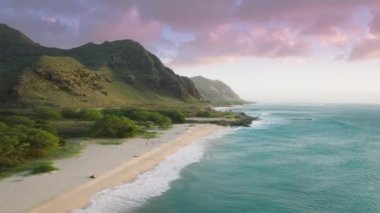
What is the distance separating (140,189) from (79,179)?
5.98 metres

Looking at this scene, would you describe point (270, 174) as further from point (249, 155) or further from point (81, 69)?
point (81, 69)

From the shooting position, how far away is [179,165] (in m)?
48.2

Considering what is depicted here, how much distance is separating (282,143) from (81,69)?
125 m

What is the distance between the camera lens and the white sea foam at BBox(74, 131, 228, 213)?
96.8 ft

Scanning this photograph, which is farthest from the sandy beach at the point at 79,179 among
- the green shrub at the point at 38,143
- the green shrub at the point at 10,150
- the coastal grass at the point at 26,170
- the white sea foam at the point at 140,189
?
the green shrub at the point at 10,150

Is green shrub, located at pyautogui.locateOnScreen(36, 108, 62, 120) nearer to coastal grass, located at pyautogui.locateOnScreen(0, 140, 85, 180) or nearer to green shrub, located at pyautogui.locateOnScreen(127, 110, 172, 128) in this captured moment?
green shrub, located at pyautogui.locateOnScreen(127, 110, 172, 128)

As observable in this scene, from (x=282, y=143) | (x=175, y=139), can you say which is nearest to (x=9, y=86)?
(x=175, y=139)

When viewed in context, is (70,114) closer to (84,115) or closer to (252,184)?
(84,115)

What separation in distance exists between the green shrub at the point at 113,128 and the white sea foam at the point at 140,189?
20.7 m

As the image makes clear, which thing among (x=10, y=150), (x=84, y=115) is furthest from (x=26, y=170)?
(x=84, y=115)

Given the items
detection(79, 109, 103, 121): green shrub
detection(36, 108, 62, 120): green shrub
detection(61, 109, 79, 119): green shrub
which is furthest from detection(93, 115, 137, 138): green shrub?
detection(61, 109, 79, 119): green shrub

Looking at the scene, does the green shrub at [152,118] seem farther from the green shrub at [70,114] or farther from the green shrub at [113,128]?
the green shrub at [113,128]

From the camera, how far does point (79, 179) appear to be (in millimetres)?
36344

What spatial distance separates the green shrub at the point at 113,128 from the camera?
2778 inches
